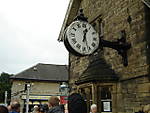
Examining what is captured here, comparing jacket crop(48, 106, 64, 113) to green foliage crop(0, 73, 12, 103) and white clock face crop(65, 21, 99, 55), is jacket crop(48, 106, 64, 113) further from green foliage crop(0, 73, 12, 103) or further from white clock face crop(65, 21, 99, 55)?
green foliage crop(0, 73, 12, 103)

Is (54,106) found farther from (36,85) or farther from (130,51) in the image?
(36,85)

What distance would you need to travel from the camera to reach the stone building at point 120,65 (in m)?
8.09

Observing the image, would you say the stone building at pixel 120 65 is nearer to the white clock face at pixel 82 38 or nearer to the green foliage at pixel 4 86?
the white clock face at pixel 82 38

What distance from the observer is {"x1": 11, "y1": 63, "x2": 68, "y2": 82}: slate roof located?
39125mm

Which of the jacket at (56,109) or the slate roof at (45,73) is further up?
the slate roof at (45,73)

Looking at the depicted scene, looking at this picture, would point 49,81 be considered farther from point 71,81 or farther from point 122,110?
point 122,110

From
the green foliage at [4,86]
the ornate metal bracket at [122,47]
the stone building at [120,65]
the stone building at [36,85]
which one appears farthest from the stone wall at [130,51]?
the green foliage at [4,86]

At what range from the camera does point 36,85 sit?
38875 mm

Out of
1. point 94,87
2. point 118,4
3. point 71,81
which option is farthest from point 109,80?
point 71,81

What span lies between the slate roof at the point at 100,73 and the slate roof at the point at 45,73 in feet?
97.2

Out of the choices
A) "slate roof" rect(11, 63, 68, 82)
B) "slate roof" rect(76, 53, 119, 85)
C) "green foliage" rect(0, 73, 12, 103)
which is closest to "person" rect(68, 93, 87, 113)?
"slate roof" rect(76, 53, 119, 85)

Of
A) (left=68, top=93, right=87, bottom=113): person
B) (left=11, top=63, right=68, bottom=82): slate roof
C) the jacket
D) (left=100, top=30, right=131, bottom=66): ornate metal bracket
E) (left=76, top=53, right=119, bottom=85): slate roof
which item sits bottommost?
the jacket

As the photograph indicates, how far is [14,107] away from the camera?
16.9 feet

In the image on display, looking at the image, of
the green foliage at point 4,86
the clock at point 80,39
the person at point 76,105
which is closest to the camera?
the person at point 76,105
